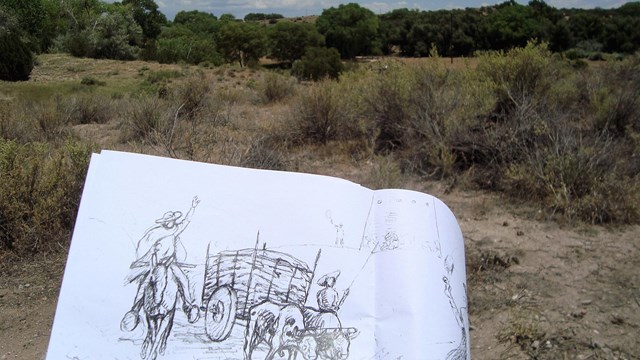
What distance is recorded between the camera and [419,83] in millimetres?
7055

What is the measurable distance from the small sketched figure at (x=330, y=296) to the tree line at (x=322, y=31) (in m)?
29.6

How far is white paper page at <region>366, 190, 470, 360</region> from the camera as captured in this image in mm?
1716

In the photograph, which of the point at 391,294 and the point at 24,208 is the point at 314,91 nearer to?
the point at 24,208

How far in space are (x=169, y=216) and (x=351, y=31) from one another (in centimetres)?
6318

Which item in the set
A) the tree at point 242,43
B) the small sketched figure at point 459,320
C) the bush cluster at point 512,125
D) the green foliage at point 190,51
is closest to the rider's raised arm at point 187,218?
the small sketched figure at point 459,320

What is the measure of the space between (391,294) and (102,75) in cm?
2788

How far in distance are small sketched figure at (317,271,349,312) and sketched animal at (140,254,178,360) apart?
0.51 metres

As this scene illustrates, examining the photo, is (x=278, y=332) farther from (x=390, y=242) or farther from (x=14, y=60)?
(x=14, y=60)

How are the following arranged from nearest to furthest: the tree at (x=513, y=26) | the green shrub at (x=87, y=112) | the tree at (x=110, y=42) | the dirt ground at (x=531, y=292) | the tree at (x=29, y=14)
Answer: the dirt ground at (x=531, y=292) < the green shrub at (x=87, y=112) < the tree at (x=110, y=42) < the tree at (x=513, y=26) < the tree at (x=29, y=14)

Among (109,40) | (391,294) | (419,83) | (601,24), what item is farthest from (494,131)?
(601,24)

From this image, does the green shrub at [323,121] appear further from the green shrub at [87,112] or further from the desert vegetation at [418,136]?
the green shrub at [87,112]

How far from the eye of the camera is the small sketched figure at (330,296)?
5.88 feet

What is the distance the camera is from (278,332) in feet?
5.83

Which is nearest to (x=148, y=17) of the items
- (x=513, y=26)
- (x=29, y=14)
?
(x=29, y=14)
